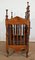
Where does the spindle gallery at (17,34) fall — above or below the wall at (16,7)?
below

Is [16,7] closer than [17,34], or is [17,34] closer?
[17,34]

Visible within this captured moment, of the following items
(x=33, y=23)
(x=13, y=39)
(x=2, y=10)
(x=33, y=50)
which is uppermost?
(x=2, y=10)

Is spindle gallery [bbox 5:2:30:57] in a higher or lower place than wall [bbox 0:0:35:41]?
lower

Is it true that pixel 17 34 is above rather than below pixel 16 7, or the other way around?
below

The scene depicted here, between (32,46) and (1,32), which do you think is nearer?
(32,46)

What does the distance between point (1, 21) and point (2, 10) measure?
251mm

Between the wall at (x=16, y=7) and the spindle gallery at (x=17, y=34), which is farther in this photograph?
the wall at (x=16, y=7)

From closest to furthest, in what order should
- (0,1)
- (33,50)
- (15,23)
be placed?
(15,23), (33,50), (0,1)

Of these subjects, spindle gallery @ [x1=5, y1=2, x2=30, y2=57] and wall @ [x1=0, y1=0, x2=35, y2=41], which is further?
wall @ [x1=0, y1=0, x2=35, y2=41]

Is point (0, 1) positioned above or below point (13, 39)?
above

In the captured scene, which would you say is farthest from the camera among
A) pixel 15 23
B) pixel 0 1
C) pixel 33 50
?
pixel 0 1

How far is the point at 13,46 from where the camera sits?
9.65ft

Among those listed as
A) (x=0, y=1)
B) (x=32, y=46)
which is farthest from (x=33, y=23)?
(x=0, y=1)

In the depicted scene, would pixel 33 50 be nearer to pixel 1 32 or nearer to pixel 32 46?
pixel 32 46
